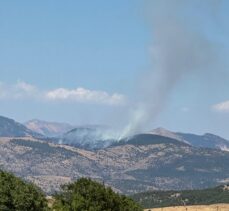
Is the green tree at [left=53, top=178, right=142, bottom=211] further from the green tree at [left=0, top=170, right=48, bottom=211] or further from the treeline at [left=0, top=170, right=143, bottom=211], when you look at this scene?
the green tree at [left=0, top=170, right=48, bottom=211]

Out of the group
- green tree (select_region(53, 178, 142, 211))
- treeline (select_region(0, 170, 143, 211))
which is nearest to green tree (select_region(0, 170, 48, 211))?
treeline (select_region(0, 170, 143, 211))

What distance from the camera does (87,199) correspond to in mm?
167000

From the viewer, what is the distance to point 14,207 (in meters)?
162

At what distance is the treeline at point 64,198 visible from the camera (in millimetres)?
161500

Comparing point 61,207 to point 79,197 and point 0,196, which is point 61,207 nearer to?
point 79,197

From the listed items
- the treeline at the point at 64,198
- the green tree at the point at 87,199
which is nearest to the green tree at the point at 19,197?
the treeline at the point at 64,198

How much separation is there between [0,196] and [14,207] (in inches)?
178

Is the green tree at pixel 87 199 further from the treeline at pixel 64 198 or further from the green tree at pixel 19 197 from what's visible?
the green tree at pixel 19 197

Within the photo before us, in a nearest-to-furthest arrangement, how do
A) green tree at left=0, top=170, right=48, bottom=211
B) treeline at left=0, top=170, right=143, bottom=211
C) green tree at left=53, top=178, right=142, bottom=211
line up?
green tree at left=0, top=170, right=48, bottom=211 < treeline at left=0, top=170, right=143, bottom=211 < green tree at left=53, top=178, right=142, bottom=211

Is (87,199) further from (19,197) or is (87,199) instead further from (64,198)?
(19,197)

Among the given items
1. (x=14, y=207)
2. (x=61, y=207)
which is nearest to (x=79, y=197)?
(x=61, y=207)

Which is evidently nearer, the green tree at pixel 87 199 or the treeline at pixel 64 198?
the treeline at pixel 64 198

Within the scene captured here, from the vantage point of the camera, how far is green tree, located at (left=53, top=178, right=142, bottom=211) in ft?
536

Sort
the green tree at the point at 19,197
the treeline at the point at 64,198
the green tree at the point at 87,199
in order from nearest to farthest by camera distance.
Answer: the green tree at the point at 19,197, the treeline at the point at 64,198, the green tree at the point at 87,199
